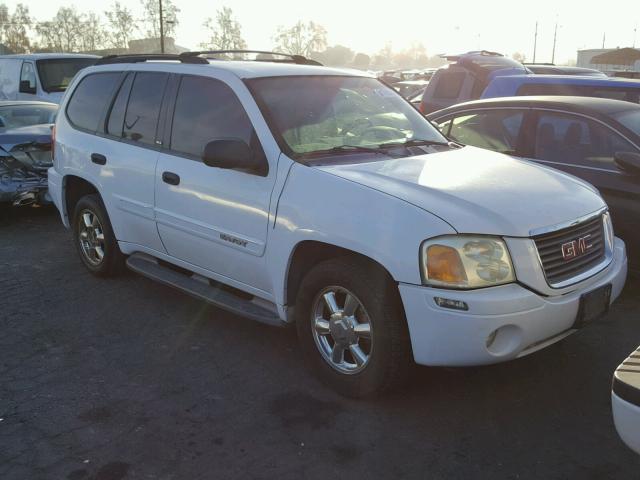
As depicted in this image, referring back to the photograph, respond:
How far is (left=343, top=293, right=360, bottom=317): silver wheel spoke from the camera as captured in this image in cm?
369

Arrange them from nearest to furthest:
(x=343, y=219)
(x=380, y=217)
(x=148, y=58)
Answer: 1. (x=380, y=217)
2. (x=343, y=219)
3. (x=148, y=58)

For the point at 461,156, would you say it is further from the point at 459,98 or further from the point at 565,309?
the point at 459,98

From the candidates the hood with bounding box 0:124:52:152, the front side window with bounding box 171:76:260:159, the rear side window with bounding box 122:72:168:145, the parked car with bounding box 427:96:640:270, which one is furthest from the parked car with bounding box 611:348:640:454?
the hood with bounding box 0:124:52:152

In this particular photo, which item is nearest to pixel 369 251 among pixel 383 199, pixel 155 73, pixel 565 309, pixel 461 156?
pixel 383 199

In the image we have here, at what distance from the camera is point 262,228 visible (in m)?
4.02

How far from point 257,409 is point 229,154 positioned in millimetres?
1433

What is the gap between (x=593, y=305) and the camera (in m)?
3.63

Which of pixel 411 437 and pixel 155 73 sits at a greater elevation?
pixel 155 73

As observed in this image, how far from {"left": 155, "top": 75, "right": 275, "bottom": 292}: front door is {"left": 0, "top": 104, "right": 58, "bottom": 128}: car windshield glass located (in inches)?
208

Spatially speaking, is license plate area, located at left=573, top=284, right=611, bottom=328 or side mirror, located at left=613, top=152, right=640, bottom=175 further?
side mirror, located at left=613, top=152, right=640, bottom=175

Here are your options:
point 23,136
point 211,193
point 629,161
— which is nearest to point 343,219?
point 211,193

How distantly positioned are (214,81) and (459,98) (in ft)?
22.4

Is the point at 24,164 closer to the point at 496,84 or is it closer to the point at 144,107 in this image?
the point at 144,107

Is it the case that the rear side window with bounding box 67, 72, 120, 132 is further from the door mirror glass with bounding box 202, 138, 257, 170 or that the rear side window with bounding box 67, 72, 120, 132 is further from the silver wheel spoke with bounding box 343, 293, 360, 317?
the silver wheel spoke with bounding box 343, 293, 360, 317
